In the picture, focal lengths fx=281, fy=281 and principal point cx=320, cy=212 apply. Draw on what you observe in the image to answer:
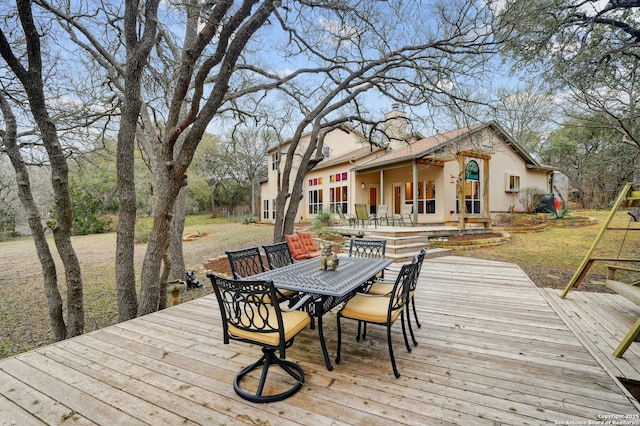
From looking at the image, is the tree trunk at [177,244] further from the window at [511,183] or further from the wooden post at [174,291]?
the window at [511,183]

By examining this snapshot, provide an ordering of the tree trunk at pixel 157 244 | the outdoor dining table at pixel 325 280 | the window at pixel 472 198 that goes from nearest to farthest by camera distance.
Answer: the outdoor dining table at pixel 325 280, the tree trunk at pixel 157 244, the window at pixel 472 198

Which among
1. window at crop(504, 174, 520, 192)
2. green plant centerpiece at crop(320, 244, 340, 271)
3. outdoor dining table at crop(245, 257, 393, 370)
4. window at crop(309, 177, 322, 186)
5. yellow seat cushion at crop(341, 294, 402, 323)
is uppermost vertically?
window at crop(309, 177, 322, 186)

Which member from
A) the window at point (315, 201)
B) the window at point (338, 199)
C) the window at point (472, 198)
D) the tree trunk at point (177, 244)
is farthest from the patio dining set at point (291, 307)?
the window at point (315, 201)

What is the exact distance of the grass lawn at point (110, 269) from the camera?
5.15 meters

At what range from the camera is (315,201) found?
1747 cm

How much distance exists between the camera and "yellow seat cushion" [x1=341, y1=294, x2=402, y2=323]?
8.43 ft

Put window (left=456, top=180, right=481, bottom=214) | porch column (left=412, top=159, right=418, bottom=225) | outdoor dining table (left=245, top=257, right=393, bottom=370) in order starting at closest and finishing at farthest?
outdoor dining table (left=245, top=257, right=393, bottom=370)
porch column (left=412, top=159, right=418, bottom=225)
window (left=456, top=180, right=481, bottom=214)

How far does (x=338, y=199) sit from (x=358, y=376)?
43.6 feet

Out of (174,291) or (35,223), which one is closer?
(35,223)

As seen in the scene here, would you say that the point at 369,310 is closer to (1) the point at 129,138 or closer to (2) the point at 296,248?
(2) the point at 296,248

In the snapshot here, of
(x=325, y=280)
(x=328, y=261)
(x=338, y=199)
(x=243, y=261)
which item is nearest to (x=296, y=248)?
(x=243, y=261)

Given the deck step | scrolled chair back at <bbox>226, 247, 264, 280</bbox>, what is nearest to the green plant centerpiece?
scrolled chair back at <bbox>226, 247, 264, 280</bbox>

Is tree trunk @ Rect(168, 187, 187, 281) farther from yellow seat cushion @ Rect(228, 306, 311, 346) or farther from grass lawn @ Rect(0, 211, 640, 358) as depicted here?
yellow seat cushion @ Rect(228, 306, 311, 346)

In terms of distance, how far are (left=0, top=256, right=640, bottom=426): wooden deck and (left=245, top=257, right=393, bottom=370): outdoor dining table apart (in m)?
0.42
